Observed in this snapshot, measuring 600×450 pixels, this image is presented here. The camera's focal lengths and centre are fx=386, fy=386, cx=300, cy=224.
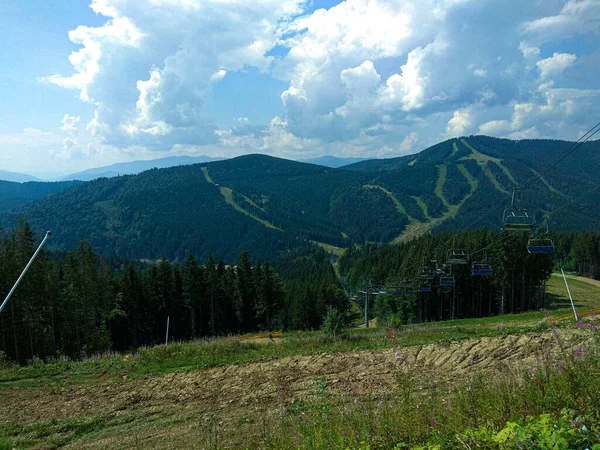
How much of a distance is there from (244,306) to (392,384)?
1843 inches

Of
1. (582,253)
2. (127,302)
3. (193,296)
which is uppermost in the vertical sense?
(127,302)

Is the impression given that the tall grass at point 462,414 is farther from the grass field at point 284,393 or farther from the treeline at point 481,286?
the treeline at point 481,286

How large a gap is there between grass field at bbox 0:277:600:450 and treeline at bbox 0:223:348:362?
16.7 m

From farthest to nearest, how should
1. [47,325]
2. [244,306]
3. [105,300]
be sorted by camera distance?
[244,306]
[105,300]
[47,325]

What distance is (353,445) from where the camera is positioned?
4.45 m

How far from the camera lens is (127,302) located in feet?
165

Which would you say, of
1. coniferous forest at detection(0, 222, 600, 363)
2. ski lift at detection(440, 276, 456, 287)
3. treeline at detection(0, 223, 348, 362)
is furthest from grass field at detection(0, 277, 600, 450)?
treeline at detection(0, 223, 348, 362)

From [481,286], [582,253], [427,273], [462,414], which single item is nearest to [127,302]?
[427,273]

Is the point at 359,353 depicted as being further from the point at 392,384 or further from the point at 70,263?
the point at 70,263

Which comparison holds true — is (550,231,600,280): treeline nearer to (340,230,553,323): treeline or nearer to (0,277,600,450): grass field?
(340,230,553,323): treeline

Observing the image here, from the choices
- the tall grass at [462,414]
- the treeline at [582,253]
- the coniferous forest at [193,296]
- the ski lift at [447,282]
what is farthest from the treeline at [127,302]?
the treeline at [582,253]

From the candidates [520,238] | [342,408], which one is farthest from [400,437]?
[520,238]

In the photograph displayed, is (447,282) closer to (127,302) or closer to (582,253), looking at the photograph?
(127,302)

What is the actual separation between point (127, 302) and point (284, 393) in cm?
4314
